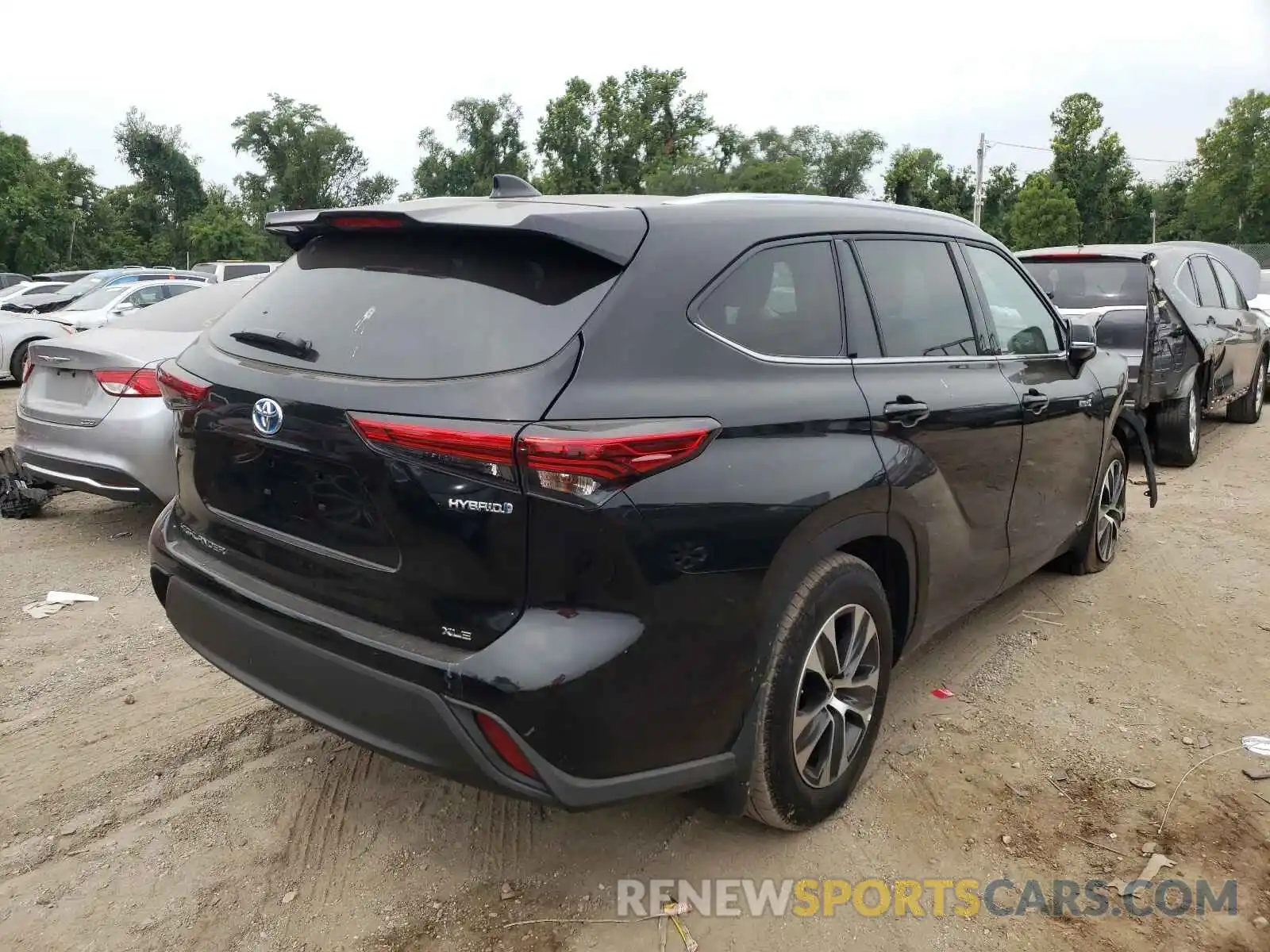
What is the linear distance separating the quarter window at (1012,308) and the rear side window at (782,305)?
1093 mm

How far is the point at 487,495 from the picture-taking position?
2.01m

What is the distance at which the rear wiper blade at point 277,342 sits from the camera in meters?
2.46

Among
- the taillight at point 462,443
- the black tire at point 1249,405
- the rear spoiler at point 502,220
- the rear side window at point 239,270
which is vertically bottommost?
the black tire at point 1249,405

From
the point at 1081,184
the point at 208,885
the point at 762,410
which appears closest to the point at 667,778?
the point at 762,410

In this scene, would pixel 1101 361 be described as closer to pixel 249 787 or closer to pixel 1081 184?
pixel 249 787

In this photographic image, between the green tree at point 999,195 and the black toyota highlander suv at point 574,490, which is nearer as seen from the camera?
the black toyota highlander suv at point 574,490

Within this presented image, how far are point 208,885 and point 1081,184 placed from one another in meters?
55.9

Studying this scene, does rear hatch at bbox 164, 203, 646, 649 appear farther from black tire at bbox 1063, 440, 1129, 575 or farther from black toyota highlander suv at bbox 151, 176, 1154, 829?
black tire at bbox 1063, 440, 1129, 575

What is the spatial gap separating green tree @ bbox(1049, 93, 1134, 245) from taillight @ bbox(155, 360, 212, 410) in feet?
178

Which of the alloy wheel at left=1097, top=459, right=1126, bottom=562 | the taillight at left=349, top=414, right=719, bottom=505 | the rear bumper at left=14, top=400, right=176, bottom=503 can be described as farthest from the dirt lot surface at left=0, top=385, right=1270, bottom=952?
the taillight at left=349, top=414, right=719, bottom=505

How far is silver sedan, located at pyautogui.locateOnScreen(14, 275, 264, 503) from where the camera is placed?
4.98 metres

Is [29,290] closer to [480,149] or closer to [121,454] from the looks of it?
[121,454]

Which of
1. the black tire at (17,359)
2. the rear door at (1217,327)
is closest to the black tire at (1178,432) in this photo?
the rear door at (1217,327)

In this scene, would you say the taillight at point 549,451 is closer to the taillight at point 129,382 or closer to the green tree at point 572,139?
the taillight at point 129,382
